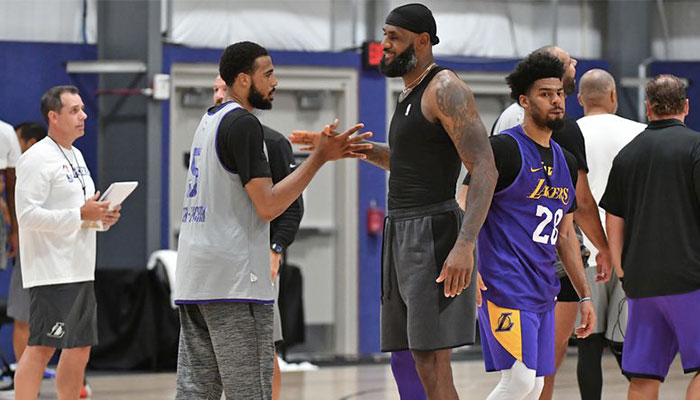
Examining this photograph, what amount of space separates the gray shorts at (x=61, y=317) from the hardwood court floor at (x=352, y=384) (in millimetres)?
1788

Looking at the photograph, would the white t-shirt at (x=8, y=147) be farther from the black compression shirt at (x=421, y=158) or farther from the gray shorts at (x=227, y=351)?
the black compression shirt at (x=421, y=158)

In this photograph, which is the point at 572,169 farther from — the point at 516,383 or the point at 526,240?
the point at 516,383

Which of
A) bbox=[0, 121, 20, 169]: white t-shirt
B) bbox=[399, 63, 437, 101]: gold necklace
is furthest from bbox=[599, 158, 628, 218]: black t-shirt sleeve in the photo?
bbox=[0, 121, 20, 169]: white t-shirt

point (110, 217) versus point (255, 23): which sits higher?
point (255, 23)

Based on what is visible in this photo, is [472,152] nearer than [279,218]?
Yes

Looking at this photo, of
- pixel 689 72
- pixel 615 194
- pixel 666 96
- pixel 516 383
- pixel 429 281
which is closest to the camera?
pixel 429 281

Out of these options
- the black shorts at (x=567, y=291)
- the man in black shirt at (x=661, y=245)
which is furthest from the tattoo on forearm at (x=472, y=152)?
the black shorts at (x=567, y=291)

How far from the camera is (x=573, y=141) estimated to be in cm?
539

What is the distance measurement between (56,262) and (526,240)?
2.70m

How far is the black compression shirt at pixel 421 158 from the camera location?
4188 mm

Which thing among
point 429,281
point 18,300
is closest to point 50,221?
point 18,300

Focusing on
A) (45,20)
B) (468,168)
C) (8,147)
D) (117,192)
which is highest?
(45,20)

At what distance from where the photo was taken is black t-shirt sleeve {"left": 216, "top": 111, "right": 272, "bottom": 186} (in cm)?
404

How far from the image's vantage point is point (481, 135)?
4070 mm
